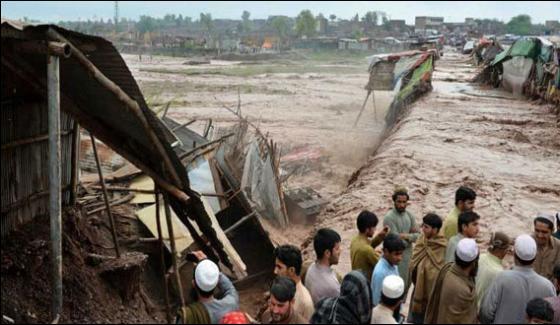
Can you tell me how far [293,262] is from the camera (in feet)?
13.1

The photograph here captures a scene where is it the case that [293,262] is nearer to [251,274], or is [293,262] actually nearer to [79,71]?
[79,71]

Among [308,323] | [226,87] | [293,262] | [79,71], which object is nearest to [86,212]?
[79,71]

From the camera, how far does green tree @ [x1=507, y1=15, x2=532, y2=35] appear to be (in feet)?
289

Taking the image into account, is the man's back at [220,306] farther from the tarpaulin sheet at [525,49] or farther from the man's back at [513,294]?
the tarpaulin sheet at [525,49]

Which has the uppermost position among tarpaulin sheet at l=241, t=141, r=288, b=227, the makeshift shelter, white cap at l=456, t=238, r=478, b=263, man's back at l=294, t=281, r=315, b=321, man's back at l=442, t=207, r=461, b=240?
the makeshift shelter

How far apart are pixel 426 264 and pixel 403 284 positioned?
1.09 meters

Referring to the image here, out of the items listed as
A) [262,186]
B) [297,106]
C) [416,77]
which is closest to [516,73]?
[416,77]

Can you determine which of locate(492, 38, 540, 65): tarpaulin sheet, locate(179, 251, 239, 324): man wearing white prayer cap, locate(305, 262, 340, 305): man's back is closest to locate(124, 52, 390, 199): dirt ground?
locate(492, 38, 540, 65): tarpaulin sheet

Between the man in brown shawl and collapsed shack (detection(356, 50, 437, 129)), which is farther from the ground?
collapsed shack (detection(356, 50, 437, 129))

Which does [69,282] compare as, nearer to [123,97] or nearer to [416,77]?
[123,97]

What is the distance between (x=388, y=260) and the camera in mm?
4289

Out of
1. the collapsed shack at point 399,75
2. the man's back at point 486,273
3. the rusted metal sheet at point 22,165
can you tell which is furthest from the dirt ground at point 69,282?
the collapsed shack at point 399,75

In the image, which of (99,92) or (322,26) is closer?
(99,92)

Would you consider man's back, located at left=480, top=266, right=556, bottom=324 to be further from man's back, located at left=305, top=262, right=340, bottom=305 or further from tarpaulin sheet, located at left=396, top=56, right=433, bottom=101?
tarpaulin sheet, located at left=396, top=56, right=433, bottom=101
